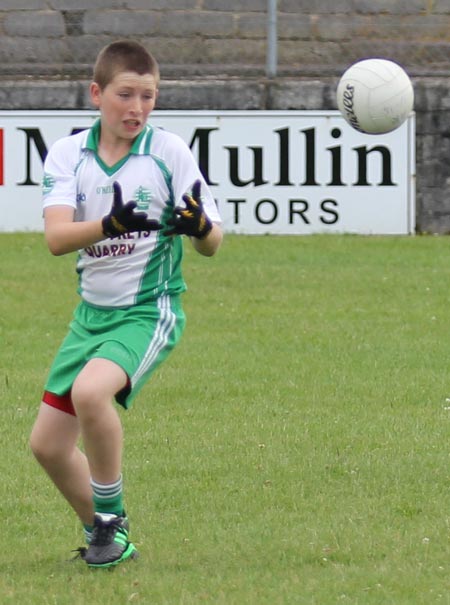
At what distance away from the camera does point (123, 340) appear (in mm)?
4879

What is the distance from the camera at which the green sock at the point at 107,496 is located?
4.93 meters

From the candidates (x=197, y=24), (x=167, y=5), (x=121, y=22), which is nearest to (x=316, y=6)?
(x=197, y=24)

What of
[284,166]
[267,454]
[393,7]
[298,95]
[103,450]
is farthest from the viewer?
[393,7]

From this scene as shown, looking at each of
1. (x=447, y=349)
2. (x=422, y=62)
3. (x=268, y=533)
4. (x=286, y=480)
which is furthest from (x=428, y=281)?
(x=268, y=533)

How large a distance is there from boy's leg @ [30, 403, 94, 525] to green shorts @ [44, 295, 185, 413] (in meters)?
0.08

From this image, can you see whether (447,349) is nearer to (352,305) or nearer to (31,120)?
(352,305)

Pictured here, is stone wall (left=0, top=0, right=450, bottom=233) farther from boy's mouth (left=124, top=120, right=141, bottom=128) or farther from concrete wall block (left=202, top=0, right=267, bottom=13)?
boy's mouth (left=124, top=120, right=141, bottom=128)

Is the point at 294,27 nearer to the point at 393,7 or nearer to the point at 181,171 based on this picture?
the point at 393,7

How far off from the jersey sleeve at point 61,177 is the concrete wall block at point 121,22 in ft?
39.7

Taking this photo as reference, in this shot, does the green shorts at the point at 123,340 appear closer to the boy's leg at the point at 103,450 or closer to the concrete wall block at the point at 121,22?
the boy's leg at the point at 103,450

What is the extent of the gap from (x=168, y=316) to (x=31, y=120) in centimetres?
1124

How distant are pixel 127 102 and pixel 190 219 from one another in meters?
0.50

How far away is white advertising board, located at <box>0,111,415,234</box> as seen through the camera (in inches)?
611

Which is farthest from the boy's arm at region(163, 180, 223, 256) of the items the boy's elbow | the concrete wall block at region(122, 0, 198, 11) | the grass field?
the concrete wall block at region(122, 0, 198, 11)
